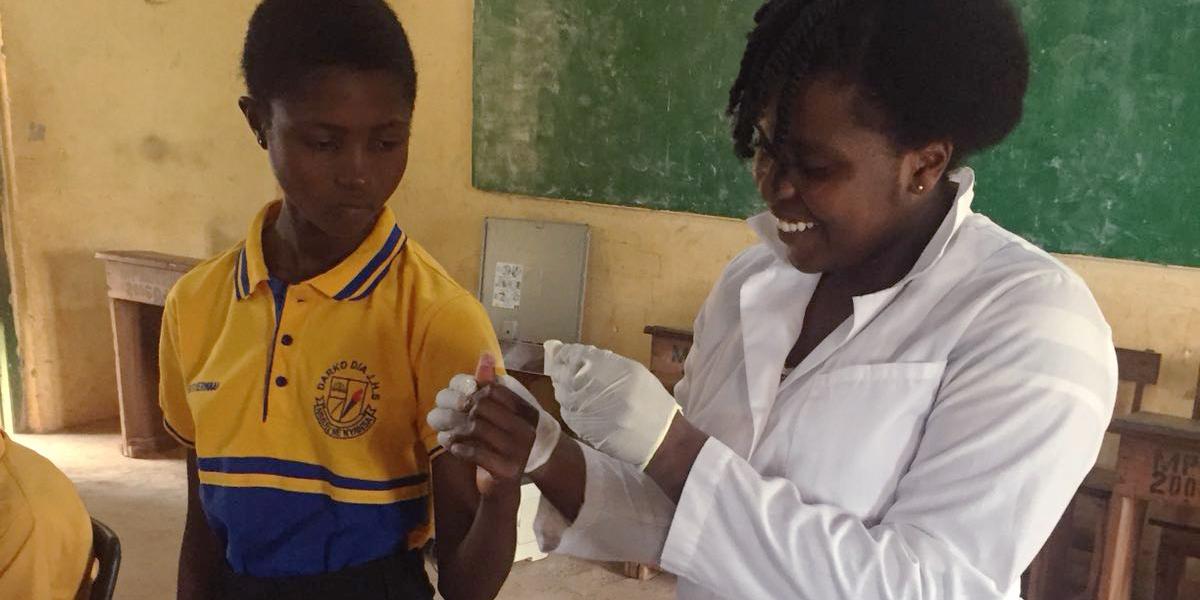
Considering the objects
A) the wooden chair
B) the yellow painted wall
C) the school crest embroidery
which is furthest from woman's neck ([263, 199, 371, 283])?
the yellow painted wall

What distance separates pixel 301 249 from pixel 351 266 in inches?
4.0

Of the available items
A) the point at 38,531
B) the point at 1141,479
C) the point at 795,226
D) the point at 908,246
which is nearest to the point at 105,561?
the point at 38,531

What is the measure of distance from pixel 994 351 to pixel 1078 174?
7.98 feet

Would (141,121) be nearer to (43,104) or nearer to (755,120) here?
(43,104)

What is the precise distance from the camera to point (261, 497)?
1.09 metres

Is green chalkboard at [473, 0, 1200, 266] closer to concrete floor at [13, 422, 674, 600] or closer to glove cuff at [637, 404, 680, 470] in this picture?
concrete floor at [13, 422, 674, 600]

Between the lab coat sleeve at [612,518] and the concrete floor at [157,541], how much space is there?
1.98 meters

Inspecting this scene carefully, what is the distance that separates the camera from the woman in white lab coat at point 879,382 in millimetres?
853

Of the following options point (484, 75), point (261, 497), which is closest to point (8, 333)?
point (484, 75)

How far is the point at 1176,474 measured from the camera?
2373mm

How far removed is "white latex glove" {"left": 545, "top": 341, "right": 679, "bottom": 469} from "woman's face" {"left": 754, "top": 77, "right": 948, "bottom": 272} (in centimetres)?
A: 24

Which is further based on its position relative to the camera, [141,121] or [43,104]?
[141,121]

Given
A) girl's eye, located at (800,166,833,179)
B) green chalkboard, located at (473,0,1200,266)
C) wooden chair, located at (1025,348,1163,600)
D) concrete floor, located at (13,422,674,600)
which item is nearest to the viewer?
girl's eye, located at (800,166,833,179)

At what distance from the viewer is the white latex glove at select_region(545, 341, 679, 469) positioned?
906 mm
